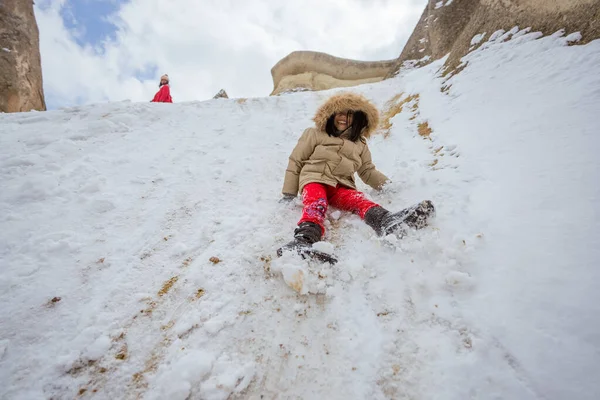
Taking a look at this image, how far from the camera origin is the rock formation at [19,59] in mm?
7922

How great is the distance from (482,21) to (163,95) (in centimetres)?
900

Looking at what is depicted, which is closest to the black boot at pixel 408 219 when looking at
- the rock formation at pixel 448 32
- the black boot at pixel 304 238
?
the black boot at pixel 304 238

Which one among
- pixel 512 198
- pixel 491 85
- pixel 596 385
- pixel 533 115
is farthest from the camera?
pixel 491 85

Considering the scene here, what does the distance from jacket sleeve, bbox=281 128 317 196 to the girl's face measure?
30cm

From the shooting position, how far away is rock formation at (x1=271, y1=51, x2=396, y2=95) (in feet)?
55.4

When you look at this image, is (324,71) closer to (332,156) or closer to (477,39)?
(477,39)

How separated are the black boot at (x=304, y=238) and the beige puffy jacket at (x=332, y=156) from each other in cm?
69

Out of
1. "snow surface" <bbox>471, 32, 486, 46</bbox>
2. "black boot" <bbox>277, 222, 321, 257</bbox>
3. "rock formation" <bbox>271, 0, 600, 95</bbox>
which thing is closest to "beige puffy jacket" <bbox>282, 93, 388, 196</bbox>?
"black boot" <bbox>277, 222, 321, 257</bbox>

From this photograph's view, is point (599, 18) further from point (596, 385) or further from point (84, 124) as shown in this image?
point (84, 124)

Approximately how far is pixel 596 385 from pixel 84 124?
6393 mm

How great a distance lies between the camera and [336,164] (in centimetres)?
293

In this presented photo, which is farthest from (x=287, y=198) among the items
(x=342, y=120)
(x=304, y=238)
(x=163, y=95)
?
(x=163, y=95)

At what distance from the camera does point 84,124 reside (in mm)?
4699

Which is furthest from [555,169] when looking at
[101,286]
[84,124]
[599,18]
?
[84,124]
